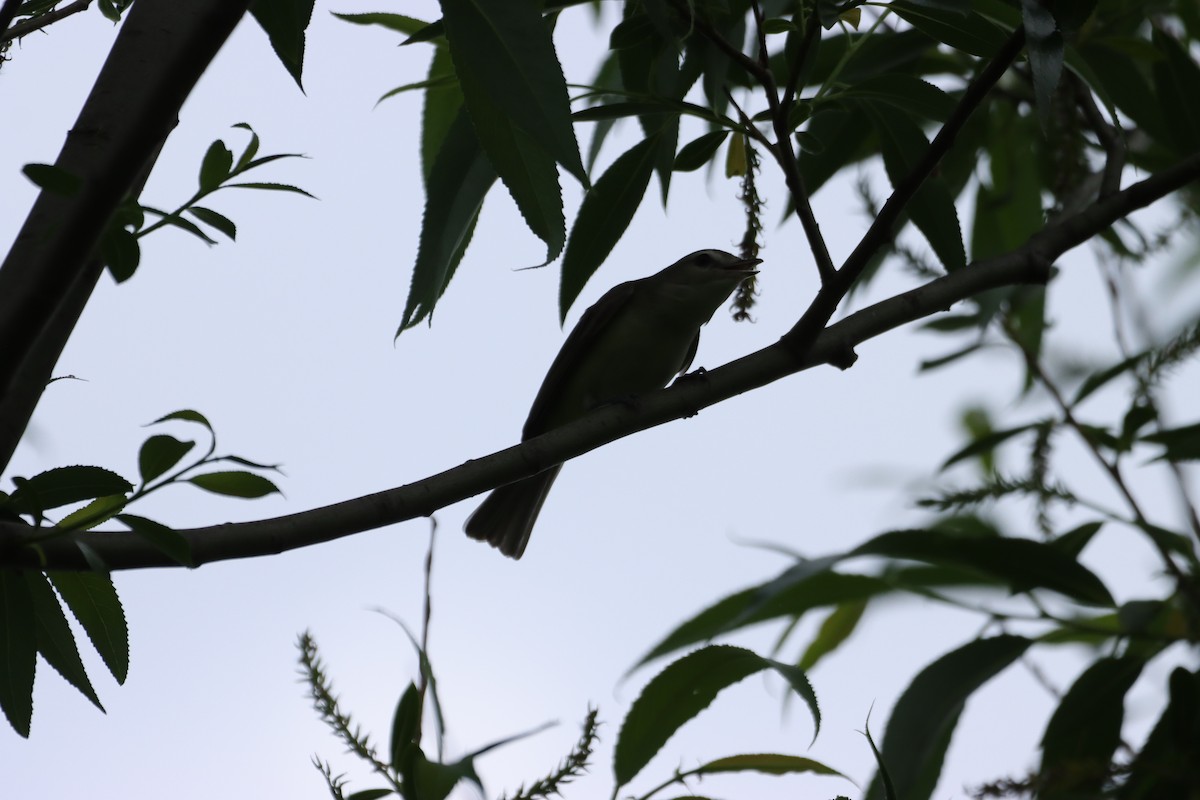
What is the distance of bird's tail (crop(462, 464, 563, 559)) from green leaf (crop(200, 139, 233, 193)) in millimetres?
3039

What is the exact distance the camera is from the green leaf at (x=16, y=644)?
1938 mm

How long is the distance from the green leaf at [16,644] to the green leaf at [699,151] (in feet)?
5.19

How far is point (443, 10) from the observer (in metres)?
1.85

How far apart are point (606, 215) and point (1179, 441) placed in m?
1.44

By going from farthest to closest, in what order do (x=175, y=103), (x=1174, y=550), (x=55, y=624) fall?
(x=1174, y=550) < (x=55, y=624) < (x=175, y=103)

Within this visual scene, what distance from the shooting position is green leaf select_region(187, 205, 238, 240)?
179 cm

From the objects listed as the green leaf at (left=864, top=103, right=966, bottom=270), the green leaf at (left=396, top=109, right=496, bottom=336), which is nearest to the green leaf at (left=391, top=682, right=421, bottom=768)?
the green leaf at (left=396, top=109, right=496, bottom=336)

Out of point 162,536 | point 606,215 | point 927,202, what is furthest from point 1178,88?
point 162,536

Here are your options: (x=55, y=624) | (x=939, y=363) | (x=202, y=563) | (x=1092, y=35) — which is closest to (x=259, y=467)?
(x=202, y=563)

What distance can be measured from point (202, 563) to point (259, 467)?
25cm

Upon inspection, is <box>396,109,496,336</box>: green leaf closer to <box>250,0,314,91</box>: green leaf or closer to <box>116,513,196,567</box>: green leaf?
<box>250,0,314,91</box>: green leaf

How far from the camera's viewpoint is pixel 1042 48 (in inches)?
76.7

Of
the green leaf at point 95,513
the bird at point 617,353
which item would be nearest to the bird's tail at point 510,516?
the bird at point 617,353

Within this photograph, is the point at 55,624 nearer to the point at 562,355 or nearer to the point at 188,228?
the point at 188,228
